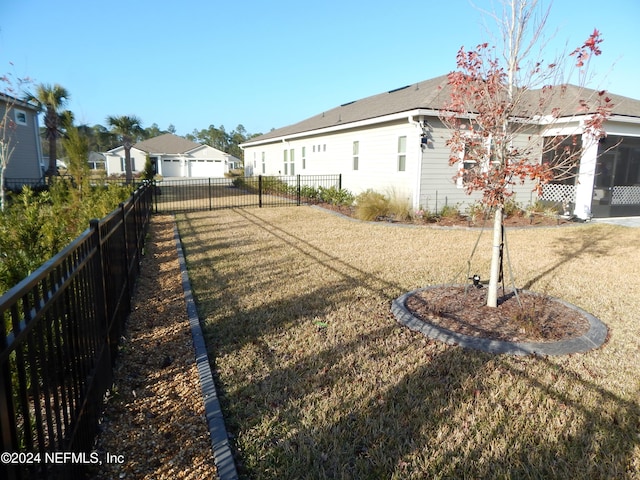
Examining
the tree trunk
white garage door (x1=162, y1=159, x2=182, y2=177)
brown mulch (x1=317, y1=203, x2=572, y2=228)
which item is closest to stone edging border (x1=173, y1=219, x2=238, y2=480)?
the tree trunk

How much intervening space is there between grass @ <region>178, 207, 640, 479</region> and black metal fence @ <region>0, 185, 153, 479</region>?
897 mm

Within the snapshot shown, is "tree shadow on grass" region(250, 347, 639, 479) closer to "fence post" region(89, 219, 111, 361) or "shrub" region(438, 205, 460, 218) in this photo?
"fence post" region(89, 219, 111, 361)

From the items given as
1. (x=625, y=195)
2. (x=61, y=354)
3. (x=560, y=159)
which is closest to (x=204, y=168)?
(x=625, y=195)

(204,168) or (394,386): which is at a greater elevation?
(204,168)

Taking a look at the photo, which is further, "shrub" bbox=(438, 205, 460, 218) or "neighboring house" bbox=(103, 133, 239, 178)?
"neighboring house" bbox=(103, 133, 239, 178)

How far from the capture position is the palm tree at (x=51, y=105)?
82.3 feet

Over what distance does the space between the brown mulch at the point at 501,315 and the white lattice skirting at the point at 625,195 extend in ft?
35.2

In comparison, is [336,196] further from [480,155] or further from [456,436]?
[456,436]

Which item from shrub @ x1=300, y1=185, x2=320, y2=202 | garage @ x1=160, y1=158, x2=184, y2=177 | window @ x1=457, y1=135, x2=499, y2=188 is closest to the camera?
window @ x1=457, y1=135, x2=499, y2=188

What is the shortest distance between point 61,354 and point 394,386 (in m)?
2.29

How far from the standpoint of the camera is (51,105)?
1037 inches

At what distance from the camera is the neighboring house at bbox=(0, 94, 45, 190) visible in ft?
63.6

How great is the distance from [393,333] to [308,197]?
46.0 feet

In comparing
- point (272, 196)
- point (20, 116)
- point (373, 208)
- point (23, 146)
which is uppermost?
point (20, 116)
